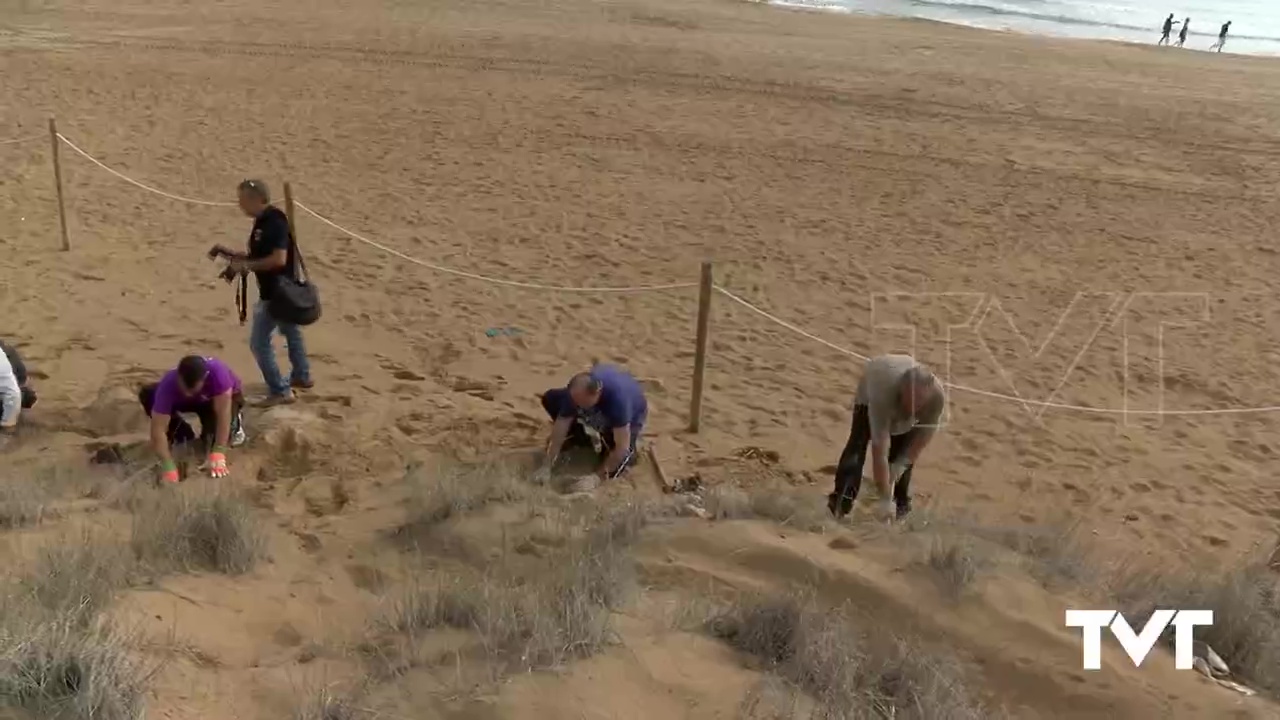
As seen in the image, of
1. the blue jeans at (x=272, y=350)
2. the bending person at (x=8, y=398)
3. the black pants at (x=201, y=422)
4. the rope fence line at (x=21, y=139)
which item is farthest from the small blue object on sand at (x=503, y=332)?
the rope fence line at (x=21, y=139)

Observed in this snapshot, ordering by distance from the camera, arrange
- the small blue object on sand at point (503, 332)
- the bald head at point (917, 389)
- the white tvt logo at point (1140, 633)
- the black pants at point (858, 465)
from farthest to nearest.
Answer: the small blue object on sand at point (503, 332)
the black pants at point (858, 465)
the bald head at point (917, 389)
the white tvt logo at point (1140, 633)

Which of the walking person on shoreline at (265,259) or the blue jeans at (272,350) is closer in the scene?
the walking person on shoreline at (265,259)

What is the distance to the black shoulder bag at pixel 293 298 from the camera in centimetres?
571

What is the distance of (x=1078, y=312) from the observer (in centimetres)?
898

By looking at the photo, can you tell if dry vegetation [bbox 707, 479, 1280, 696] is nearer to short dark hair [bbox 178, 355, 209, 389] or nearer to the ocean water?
short dark hair [bbox 178, 355, 209, 389]

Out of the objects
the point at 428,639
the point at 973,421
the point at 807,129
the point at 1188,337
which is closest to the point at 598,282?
the point at 973,421

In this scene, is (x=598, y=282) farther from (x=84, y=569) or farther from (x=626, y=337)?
(x=84, y=569)

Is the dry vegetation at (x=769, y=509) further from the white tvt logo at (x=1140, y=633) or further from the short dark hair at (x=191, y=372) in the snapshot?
the short dark hair at (x=191, y=372)

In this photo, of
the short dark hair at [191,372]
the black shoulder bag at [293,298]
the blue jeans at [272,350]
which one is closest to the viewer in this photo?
the short dark hair at [191,372]

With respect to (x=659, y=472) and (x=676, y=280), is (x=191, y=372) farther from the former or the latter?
(x=676, y=280)

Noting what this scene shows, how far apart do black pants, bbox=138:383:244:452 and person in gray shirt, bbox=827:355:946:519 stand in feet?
11.1

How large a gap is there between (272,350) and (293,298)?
47 cm


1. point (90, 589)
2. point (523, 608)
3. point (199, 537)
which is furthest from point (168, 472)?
point (523, 608)

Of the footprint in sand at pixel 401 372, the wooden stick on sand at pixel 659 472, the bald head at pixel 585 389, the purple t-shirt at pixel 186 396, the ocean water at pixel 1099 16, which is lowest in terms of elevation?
the wooden stick on sand at pixel 659 472
